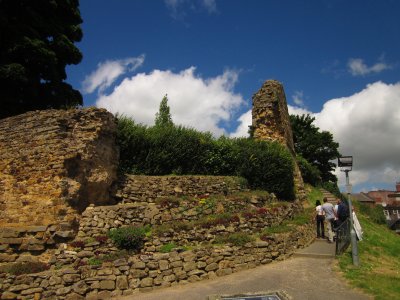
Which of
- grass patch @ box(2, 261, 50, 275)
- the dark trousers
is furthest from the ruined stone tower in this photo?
grass patch @ box(2, 261, 50, 275)

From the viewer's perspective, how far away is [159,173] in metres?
16.2

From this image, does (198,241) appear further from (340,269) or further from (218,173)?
(218,173)

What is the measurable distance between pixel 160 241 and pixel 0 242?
518cm

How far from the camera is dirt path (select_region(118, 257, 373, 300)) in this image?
8.29 m

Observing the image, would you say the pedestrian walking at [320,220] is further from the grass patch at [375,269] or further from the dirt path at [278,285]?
the dirt path at [278,285]

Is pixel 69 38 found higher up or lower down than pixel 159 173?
higher up

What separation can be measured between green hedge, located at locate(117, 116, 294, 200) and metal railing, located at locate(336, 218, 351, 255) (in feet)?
16.3

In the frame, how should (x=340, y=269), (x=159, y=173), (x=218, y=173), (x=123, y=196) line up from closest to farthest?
A: (x=340, y=269)
(x=123, y=196)
(x=159, y=173)
(x=218, y=173)

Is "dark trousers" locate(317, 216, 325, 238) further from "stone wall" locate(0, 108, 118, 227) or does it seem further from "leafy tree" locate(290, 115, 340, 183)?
"leafy tree" locate(290, 115, 340, 183)

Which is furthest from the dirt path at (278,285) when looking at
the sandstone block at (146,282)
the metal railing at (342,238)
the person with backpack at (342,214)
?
the person with backpack at (342,214)

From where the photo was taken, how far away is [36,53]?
18641mm

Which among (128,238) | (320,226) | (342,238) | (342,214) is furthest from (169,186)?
(342,214)

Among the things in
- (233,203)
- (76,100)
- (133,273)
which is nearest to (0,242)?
(133,273)

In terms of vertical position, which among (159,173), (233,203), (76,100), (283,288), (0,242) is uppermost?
(76,100)
